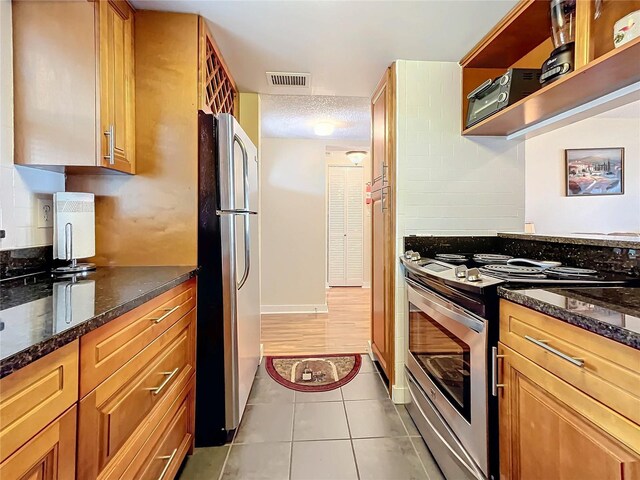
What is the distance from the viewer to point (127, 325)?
96cm

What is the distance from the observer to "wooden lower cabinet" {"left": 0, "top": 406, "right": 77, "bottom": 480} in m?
0.57

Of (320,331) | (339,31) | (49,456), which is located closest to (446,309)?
(49,456)

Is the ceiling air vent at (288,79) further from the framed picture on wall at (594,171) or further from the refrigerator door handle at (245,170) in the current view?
the framed picture on wall at (594,171)

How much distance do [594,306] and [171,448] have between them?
1.58 metres

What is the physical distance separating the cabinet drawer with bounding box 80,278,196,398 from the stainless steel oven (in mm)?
1177

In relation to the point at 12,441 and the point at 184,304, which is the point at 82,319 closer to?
the point at 12,441

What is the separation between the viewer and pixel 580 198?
143 inches

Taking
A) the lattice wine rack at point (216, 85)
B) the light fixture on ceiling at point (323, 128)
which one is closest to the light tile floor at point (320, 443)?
the lattice wine rack at point (216, 85)

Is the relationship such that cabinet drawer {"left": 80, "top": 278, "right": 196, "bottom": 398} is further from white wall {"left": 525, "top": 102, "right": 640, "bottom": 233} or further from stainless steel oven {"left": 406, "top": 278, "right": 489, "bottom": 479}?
white wall {"left": 525, "top": 102, "right": 640, "bottom": 233}

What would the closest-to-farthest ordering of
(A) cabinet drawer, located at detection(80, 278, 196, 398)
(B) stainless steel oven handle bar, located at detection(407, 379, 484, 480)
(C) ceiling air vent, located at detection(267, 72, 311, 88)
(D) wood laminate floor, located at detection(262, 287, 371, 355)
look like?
1. (A) cabinet drawer, located at detection(80, 278, 196, 398)
2. (B) stainless steel oven handle bar, located at detection(407, 379, 484, 480)
3. (C) ceiling air vent, located at detection(267, 72, 311, 88)
4. (D) wood laminate floor, located at detection(262, 287, 371, 355)

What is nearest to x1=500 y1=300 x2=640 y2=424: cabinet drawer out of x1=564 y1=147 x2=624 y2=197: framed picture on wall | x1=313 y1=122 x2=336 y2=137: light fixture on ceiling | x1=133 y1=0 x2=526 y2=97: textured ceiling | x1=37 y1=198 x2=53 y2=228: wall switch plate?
x1=133 y1=0 x2=526 y2=97: textured ceiling

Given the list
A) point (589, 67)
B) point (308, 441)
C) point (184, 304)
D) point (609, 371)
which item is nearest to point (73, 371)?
point (184, 304)

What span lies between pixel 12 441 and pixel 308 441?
1.43 m

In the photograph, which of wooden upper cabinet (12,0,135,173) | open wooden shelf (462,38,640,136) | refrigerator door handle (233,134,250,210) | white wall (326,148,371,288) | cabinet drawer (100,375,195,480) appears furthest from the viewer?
white wall (326,148,371,288)
